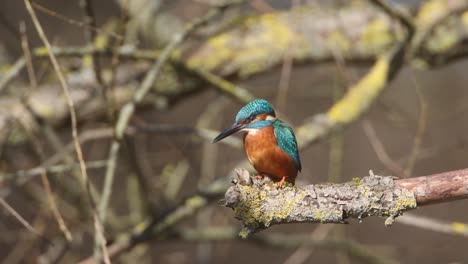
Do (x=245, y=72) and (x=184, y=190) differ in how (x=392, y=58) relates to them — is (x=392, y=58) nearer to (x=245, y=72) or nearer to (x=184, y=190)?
(x=245, y=72)

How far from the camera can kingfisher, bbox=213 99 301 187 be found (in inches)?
85.0

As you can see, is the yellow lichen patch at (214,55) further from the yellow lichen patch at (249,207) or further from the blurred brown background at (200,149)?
the yellow lichen patch at (249,207)

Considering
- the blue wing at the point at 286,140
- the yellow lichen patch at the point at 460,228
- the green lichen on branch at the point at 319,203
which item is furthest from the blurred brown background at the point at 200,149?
the green lichen on branch at the point at 319,203

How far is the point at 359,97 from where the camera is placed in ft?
9.68

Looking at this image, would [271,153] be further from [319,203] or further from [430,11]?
[430,11]

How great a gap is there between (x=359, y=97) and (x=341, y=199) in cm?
133

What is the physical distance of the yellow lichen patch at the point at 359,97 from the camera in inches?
114

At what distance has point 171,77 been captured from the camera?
347cm

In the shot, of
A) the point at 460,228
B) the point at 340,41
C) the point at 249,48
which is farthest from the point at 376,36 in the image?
the point at 460,228

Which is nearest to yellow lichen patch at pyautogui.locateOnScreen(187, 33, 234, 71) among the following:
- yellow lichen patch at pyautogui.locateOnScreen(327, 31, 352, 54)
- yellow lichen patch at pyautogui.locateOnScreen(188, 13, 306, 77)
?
yellow lichen patch at pyautogui.locateOnScreen(188, 13, 306, 77)

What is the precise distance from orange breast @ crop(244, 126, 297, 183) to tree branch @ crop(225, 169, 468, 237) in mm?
438

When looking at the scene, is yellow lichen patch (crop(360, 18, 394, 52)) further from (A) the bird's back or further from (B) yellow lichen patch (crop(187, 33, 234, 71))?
(A) the bird's back

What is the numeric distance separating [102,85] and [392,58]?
1299mm

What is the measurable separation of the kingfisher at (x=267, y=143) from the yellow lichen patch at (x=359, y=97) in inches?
27.4
